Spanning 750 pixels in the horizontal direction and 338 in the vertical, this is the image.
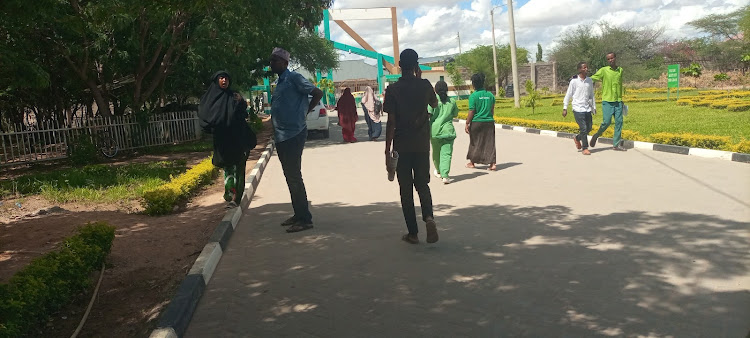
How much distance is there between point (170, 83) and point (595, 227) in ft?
52.7

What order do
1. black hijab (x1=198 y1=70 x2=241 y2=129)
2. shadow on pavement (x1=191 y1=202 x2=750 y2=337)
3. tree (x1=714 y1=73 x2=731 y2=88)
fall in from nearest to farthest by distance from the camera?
shadow on pavement (x1=191 y1=202 x2=750 y2=337) < black hijab (x1=198 y1=70 x2=241 y2=129) < tree (x1=714 y1=73 x2=731 y2=88)

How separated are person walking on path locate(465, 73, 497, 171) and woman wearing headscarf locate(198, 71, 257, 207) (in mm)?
4085

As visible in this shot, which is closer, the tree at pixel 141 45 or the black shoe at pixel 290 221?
the black shoe at pixel 290 221

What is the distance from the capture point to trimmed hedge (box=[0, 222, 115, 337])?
336cm

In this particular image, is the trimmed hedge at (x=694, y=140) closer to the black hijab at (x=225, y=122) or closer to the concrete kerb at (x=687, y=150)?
the concrete kerb at (x=687, y=150)

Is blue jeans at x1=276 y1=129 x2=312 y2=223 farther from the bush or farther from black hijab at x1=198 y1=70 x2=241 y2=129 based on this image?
the bush

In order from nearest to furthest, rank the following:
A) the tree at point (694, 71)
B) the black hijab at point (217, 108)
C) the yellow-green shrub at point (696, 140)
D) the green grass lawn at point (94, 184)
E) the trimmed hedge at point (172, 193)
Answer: the black hijab at point (217, 108) < the trimmed hedge at point (172, 193) < the green grass lawn at point (94, 184) < the yellow-green shrub at point (696, 140) < the tree at point (694, 71)

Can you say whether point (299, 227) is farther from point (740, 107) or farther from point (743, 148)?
point (740, 107)

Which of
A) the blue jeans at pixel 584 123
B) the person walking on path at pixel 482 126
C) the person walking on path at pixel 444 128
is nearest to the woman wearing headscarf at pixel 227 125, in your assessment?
the person walking on path at pixel 444 128

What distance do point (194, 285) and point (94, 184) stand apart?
6.07m

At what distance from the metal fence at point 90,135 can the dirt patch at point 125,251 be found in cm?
626

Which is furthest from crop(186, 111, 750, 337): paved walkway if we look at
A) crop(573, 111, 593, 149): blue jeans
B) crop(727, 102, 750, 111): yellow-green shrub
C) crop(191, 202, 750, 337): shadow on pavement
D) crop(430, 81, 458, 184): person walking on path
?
crop(727, 102, 750, 111): yellow-green shrub

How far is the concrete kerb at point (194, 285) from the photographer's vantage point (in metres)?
3.62

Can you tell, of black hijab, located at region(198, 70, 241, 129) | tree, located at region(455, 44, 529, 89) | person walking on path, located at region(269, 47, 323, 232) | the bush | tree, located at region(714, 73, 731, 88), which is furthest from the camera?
tree, located at region(455, 44, 529, 89)
